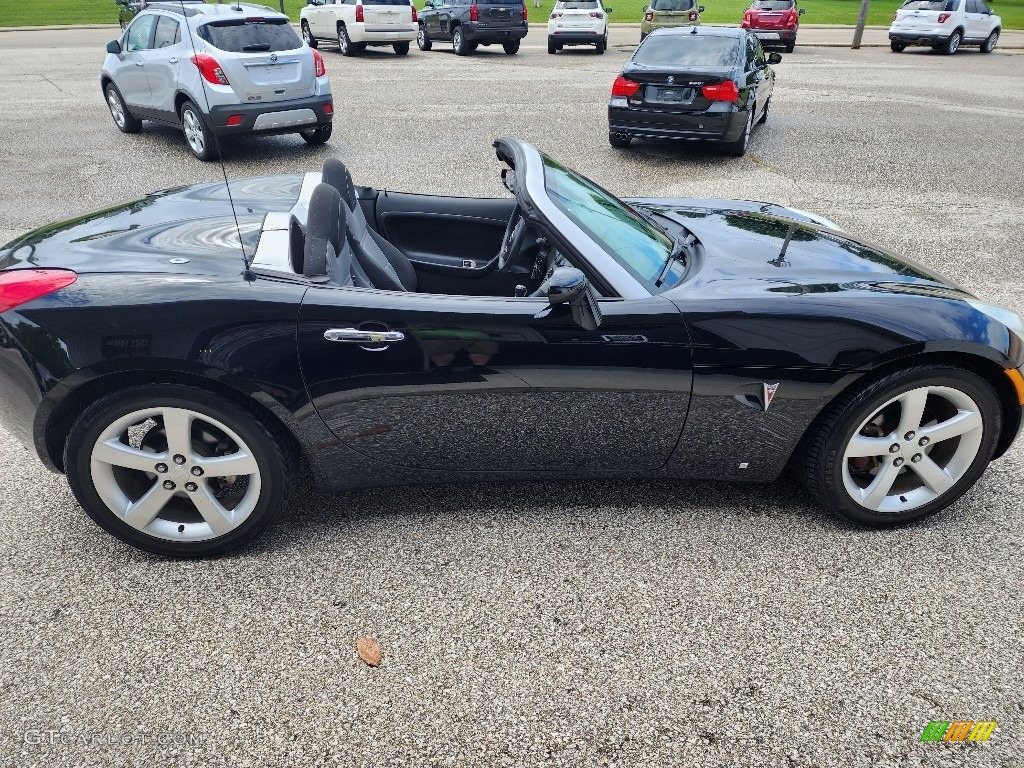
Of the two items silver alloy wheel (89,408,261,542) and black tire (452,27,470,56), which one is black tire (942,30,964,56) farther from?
silver alloy wheel (89,408,261,542)

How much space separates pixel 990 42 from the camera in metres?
22.3

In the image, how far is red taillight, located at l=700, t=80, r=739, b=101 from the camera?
915 centimetres

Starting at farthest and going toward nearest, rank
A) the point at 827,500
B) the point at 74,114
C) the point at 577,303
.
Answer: the point at 74,114, the point at 827,500, the point at 577,303

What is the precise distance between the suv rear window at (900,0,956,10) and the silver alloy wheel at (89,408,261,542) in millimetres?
24402

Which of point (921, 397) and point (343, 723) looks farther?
point (921, 397)

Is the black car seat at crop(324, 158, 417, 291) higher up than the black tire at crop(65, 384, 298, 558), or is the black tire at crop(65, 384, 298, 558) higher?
the black car seat at crop(324, 158, 417, 291)

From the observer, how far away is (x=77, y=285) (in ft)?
8.98

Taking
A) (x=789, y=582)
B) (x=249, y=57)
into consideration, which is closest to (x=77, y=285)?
(x=789, y=582)

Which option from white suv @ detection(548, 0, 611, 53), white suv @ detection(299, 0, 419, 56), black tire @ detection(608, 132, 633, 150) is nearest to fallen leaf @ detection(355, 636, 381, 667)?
black tire @ detection(608, 132, 633, 150)

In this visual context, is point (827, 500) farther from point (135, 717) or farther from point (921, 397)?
point (135, 717)

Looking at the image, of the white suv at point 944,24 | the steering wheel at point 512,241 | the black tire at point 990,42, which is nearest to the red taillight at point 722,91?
the steering wheel at point 512,241

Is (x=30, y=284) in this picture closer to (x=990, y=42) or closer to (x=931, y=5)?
(x=931, y=5)

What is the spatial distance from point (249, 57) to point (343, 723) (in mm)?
8246

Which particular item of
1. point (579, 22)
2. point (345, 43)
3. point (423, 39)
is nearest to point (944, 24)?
point (579, 22)
